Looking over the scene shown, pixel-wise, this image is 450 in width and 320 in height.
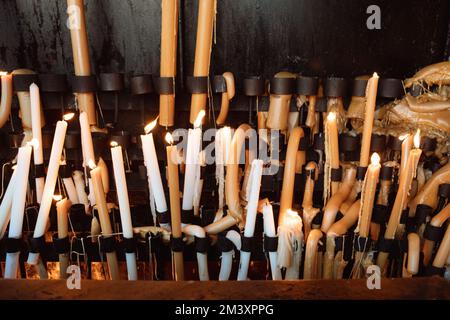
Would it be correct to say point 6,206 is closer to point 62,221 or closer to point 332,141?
point 62,221

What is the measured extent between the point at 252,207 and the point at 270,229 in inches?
3.8

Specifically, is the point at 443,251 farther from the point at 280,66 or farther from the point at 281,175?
the point at 280,66

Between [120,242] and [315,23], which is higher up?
[315,23]

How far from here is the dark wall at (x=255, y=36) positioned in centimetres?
161

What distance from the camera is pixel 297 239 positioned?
135 centimetres

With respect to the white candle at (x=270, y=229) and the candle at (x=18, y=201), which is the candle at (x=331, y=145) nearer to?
the white candle at (x=270, y=229)

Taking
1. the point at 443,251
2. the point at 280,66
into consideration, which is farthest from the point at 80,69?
the point at 443,251

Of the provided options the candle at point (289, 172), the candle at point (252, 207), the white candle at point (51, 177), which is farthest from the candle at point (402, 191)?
the white candle at point (51, 177)

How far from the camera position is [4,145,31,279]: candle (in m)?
1.28

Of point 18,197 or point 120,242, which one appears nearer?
point 18,197

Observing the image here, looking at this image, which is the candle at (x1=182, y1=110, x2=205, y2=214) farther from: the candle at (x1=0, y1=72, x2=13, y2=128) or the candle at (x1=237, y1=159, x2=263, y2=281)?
the candle at (x1=0, y1=72, x2=13, y2=128)

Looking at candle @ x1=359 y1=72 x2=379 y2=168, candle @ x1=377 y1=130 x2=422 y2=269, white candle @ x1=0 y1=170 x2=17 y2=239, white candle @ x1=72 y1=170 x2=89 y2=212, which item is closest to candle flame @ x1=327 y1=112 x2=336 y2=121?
candle @ x1=359 y1=72 x2=379 y2=168
